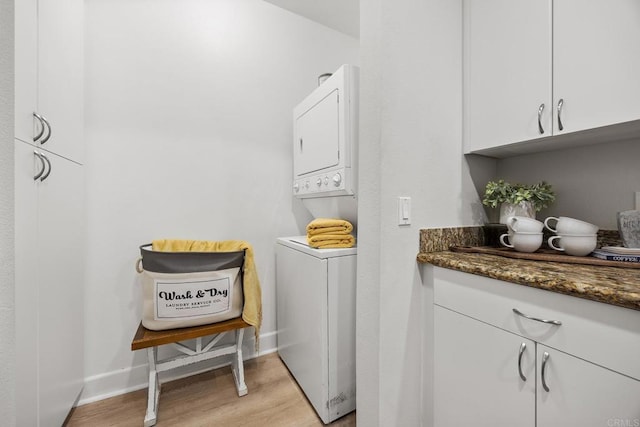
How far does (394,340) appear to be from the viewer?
1.06 meters

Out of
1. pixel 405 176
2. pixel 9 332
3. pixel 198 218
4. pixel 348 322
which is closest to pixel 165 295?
pixel 198 218

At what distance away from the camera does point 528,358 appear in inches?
29.9

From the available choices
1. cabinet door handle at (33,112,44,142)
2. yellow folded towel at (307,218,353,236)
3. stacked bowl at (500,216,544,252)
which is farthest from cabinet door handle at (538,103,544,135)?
cabinet door handle at (33,112,44,142)

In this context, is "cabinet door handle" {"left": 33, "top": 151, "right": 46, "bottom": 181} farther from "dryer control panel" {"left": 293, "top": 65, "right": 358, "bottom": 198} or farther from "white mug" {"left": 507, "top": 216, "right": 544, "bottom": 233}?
"white mug" {"left": 507, "top": 216, "right": 544, "bottom": 233}

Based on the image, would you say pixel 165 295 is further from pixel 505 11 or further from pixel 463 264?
pixel 505 11

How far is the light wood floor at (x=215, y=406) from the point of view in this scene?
1327 mm

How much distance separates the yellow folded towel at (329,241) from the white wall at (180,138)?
70 centimetres

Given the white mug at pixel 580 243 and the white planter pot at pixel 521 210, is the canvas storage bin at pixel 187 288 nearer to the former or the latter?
the white planter pot at pixel 521 210

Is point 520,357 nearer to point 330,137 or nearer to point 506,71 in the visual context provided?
point 506,71

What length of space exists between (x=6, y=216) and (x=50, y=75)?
0.87 m

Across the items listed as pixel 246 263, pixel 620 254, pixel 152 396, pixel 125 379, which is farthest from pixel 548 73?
pixel 125 379

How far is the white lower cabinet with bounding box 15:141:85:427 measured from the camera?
878 millimetres

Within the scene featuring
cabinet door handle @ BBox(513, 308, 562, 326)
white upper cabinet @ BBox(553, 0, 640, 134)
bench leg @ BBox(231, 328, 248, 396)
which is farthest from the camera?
bench leg @ BBox(231, 328, 248, 396)

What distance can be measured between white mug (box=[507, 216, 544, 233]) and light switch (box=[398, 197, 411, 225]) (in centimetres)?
48
